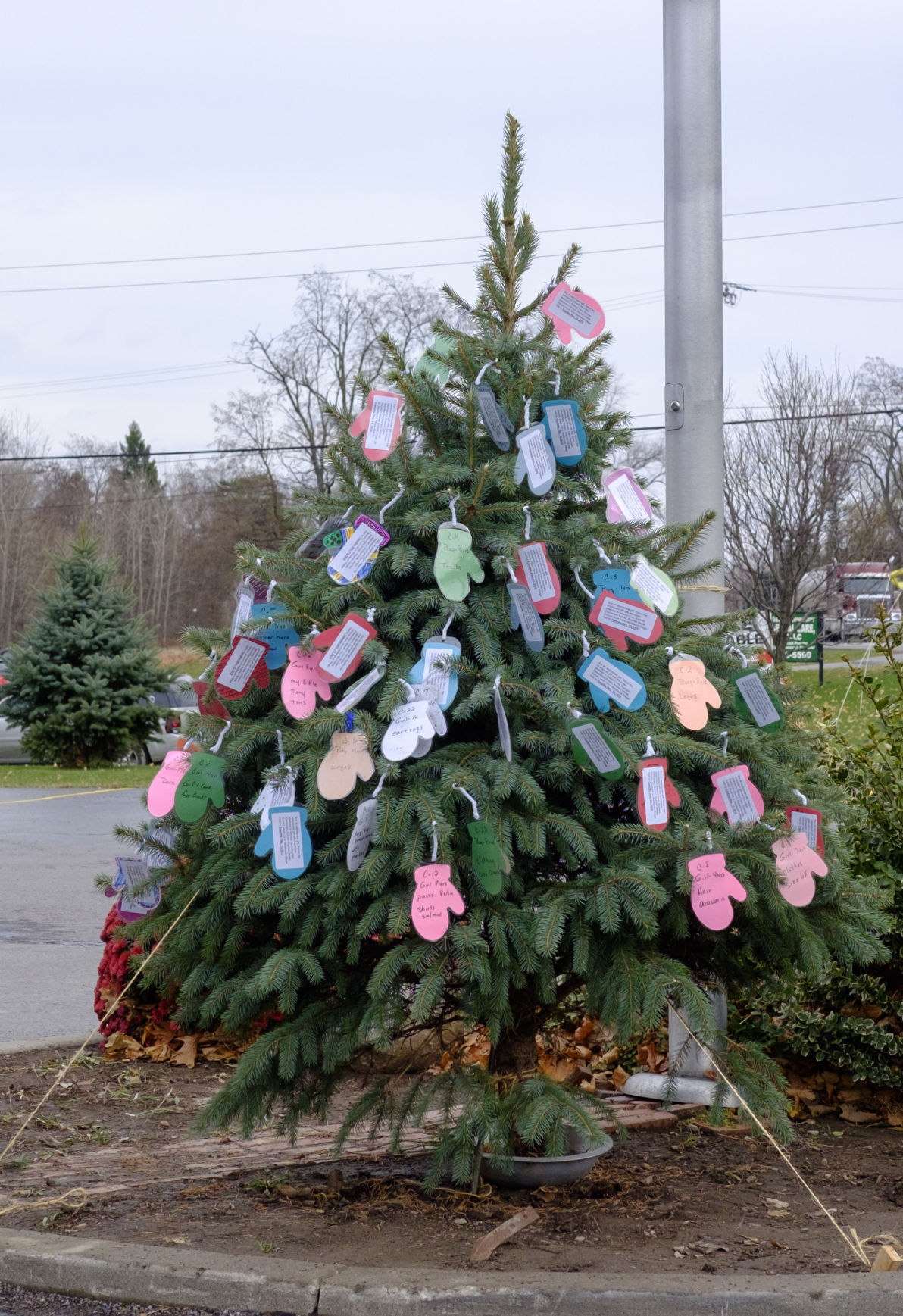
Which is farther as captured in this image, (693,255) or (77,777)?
(77,777)

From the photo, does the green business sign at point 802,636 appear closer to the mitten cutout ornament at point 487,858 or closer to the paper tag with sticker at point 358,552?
the paper tag with sticker at point 358,552

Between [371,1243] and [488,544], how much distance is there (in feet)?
6.07

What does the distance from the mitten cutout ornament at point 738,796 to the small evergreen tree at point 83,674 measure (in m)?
19.7

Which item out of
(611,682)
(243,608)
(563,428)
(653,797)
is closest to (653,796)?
(653,797)

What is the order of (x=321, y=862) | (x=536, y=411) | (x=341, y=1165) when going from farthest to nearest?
(x=341, y=1165) → (x=536, y=411) → (x=321, y=862)

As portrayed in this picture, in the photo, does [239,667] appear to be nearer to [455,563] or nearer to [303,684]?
[303,684]

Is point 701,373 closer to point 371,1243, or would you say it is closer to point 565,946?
point 565,946

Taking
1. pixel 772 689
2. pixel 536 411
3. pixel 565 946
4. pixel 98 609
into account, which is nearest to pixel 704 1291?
pixel 565 946

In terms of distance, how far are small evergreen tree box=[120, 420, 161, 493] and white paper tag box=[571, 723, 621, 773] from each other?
1784 inches

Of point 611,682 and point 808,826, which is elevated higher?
point 611,682

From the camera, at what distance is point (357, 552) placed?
11.8ft

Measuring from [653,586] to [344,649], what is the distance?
2.82 feet

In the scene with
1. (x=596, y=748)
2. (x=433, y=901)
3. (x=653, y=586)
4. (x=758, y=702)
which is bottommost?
(x=433, y=901)

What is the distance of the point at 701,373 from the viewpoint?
16.9 ft
